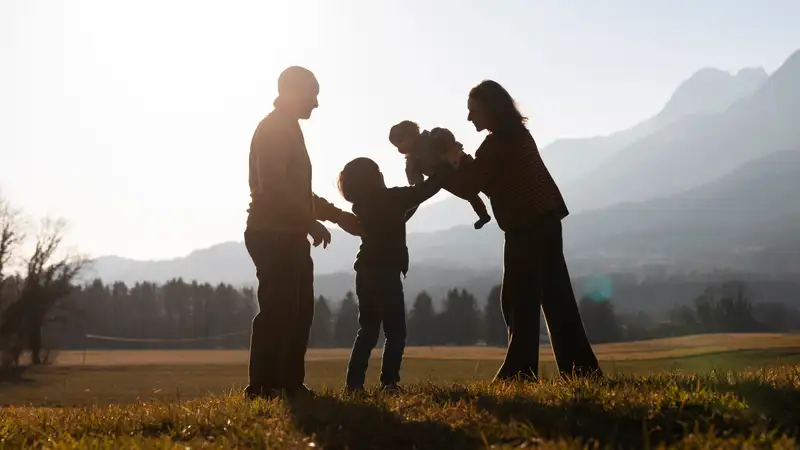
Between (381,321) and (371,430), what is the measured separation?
3.73 m

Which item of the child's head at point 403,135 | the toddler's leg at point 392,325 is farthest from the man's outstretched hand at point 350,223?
the child's head at point 403,135

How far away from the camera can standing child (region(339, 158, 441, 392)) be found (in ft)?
24.5

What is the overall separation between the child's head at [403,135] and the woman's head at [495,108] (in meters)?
1.00

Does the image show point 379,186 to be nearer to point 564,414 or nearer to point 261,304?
point 261,304

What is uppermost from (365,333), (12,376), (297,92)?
(297,92)

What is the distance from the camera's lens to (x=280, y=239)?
6418mm

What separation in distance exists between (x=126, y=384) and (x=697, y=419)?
210 ft

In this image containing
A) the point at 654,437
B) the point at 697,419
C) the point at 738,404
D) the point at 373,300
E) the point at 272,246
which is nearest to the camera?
the point at 654,437

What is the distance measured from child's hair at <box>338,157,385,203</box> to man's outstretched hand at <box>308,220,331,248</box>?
1030 millimetres

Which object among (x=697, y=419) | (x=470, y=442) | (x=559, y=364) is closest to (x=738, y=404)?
(x=697, y=419)

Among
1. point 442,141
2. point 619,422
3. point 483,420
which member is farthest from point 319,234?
point 619,422

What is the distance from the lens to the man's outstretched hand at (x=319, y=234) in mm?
6645

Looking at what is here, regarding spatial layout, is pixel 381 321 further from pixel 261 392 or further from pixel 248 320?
pixel 248 320

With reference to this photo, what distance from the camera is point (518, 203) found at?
6.47 meters
